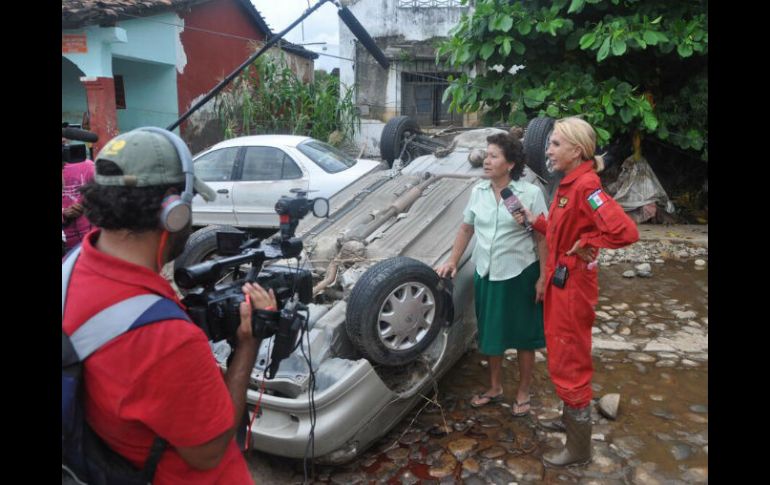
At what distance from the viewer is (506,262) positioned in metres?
3.54

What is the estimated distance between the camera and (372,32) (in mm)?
15484

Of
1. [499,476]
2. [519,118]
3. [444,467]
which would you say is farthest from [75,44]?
[499,476]

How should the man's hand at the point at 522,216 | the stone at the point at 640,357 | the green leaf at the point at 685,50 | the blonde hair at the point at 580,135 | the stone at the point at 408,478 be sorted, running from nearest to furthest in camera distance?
the blonde hair at the point at 580,135, the stone at the point at 408,478, the man's hand at the point at 522,216, the stone at the point at 640,357, the green leaf at the point at 685,50

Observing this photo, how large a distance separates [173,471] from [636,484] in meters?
2.58

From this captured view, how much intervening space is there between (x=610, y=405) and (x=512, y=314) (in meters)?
0.92

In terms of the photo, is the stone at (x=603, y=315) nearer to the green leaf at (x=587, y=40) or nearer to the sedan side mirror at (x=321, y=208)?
the green leaf at (x=587, y=40)

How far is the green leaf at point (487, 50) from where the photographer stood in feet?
26.5

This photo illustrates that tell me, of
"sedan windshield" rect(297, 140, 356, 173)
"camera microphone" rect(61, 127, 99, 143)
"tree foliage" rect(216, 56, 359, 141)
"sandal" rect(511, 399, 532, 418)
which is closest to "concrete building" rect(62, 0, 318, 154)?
"tree foliage" rect(216, 56, 359, 141)

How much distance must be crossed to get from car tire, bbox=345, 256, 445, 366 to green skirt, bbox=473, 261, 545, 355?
31cm

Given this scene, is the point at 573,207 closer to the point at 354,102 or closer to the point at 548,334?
the point at 548,334

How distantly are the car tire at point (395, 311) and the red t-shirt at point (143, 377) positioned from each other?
5.74ft

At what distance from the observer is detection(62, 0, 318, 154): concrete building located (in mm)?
9797

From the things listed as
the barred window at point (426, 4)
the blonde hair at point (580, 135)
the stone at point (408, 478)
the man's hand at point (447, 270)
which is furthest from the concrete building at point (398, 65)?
the stone at point (408, 478)

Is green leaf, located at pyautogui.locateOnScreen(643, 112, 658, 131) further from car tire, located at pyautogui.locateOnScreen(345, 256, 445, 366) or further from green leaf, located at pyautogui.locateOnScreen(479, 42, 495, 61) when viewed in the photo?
car tire, located at pyautogui.locateOnScreen(345, 256, 445, 366)
